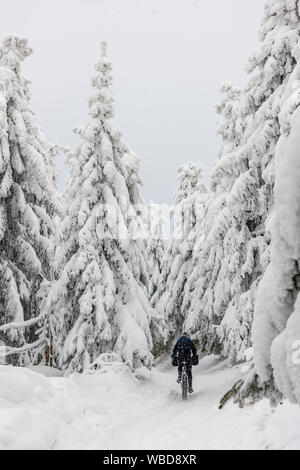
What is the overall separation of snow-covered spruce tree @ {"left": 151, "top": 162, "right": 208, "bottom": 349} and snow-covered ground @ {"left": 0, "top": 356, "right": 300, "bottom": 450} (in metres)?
13.6

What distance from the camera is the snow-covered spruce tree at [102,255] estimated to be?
15.5 metres

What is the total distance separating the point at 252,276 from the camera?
1603cm

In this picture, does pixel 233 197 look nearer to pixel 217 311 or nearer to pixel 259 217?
pixel 259 217

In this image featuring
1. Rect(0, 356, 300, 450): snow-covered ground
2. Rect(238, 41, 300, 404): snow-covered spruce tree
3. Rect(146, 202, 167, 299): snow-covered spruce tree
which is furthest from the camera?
Rect(146, 202, 167, 299): snow-covered spruce tree

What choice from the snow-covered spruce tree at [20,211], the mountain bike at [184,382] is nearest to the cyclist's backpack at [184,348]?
the mountain bike at [184,382]

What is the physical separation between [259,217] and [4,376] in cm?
1129

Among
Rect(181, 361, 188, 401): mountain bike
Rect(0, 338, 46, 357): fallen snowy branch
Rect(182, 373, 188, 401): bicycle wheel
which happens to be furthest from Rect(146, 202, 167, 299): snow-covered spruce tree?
Rect(182, 373, 188, 401): bicycle wheel

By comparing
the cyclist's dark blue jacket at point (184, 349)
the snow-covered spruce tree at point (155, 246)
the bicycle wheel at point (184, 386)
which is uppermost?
the snow-covered spruce tree at point (155, 246)

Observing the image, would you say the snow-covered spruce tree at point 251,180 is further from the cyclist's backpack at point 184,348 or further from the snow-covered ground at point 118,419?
the snow-covered ground at point 118,419

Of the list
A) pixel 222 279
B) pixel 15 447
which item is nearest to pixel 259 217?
pixel 222 279

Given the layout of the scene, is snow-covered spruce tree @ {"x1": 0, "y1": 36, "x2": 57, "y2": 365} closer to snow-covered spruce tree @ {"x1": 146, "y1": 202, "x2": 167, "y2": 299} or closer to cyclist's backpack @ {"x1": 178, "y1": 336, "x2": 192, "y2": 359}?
cyclist's backpack @ {"x1": 178, "y1": 336, "x2": 192, "y2": 359}

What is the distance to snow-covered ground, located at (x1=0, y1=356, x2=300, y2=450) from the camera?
627 cm

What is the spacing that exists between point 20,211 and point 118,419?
10.2 m

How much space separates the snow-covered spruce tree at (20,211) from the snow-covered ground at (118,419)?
477 centimetres
